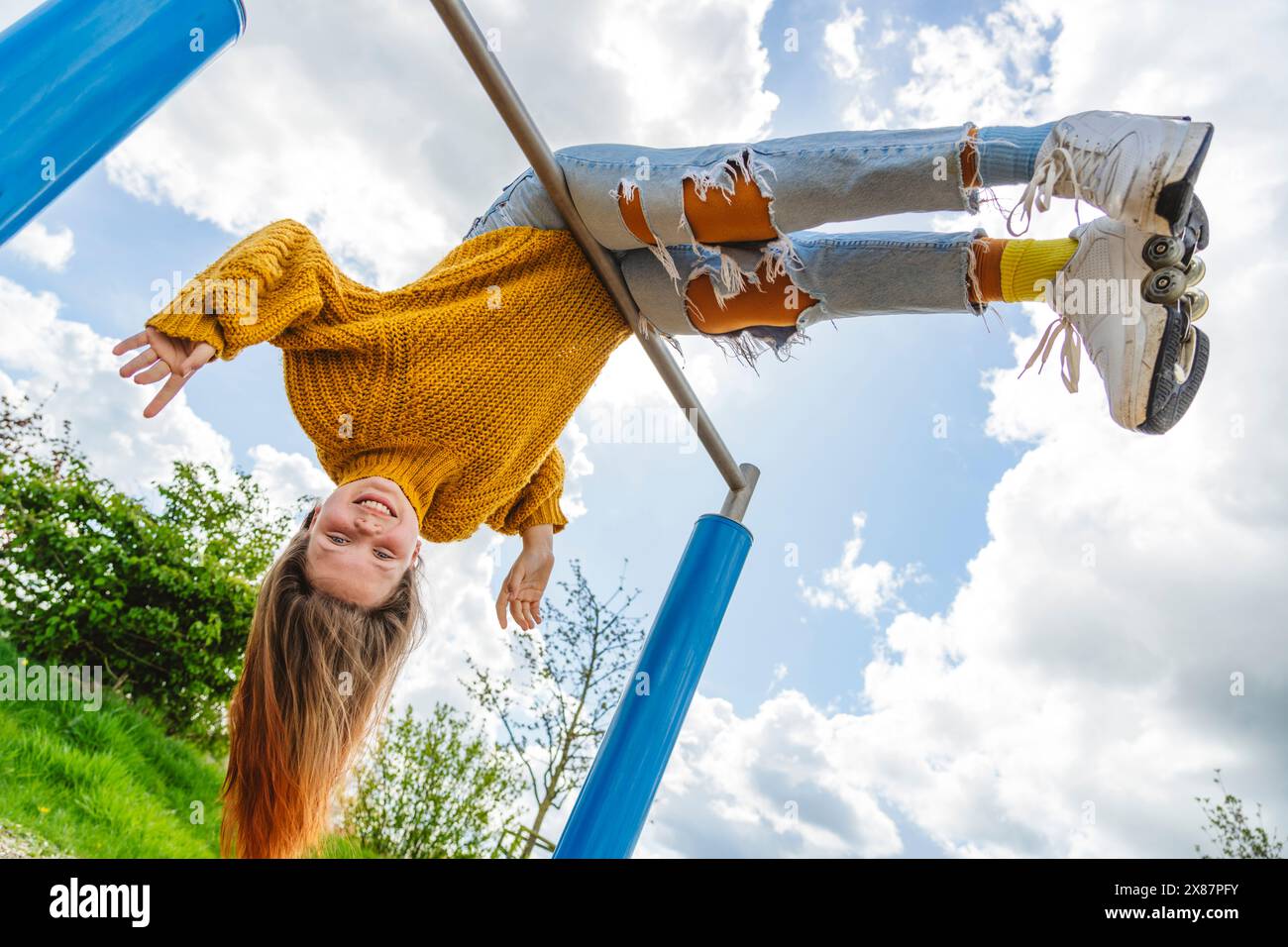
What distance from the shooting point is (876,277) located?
201cm

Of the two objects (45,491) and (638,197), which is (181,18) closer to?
(638,197)

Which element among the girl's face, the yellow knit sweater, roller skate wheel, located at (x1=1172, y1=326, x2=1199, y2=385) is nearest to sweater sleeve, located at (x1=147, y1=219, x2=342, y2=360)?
the yellow knit sweater

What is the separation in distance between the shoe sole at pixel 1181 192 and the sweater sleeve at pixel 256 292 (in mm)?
1429

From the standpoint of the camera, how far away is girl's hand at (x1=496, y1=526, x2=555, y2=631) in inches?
99.4

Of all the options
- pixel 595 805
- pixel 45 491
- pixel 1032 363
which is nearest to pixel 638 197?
pixel 1032 363

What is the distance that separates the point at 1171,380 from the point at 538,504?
142cm

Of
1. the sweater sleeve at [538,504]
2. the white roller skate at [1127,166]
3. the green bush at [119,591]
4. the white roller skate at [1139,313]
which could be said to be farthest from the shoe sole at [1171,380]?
the green bush at [119,591]

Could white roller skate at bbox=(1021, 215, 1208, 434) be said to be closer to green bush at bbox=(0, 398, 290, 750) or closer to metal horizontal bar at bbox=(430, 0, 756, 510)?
metal horizontal bar at bbox=(430, 0, 756, 510)

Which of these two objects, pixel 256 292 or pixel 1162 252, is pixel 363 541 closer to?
pixel 256 292

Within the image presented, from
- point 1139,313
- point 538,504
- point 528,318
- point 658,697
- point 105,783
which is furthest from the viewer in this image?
point 105,783

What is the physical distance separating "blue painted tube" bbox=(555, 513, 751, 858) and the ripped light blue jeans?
0.52 metres

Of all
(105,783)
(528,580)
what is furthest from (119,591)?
(528,580)

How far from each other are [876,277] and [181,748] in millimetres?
5153

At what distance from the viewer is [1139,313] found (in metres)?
1.69
